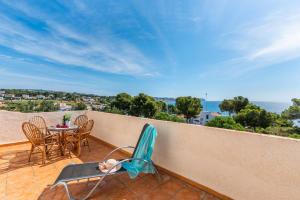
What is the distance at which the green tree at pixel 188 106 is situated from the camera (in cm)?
2853

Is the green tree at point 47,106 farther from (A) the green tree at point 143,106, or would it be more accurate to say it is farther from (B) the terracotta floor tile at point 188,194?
(A) the green tree at point 143,106

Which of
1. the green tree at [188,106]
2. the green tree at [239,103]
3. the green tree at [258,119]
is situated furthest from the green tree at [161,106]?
the green tree at [239,103]

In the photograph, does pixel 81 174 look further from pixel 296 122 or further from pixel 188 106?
pixel 188 106

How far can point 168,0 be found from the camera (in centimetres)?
477

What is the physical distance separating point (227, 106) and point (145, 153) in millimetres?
30909

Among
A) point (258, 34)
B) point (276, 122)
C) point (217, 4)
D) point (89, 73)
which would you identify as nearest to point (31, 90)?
point (89, 73)

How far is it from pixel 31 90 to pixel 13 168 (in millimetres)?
4180

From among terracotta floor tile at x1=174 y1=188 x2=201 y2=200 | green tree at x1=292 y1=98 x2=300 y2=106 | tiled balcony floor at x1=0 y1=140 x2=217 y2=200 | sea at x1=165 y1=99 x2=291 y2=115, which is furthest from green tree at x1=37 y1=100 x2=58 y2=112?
green tree at x1=292 y1=98 x2=300 y2=106

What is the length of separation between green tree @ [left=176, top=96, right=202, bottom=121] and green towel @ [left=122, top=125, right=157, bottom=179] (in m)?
26.6

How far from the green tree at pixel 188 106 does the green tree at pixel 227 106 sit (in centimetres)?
575

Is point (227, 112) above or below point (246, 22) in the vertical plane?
below

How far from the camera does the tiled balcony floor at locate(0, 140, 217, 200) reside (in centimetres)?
224

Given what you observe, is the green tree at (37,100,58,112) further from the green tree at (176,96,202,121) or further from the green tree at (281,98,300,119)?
the green tree at (176,96,202,121)

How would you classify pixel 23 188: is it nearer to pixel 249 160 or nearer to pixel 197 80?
Answer: pixel 249 160
